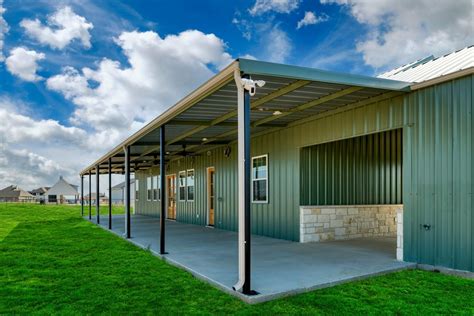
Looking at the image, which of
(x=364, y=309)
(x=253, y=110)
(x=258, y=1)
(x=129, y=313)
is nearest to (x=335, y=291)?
(x=364, y=309)

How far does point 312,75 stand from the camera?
15.6 feet

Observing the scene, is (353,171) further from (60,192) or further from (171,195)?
(60,192)

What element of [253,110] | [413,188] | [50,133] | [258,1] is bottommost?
[413,188]

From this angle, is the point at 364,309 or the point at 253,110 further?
the point at 253,110

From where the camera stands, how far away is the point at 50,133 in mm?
26484

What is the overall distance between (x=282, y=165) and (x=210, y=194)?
4.42 metres

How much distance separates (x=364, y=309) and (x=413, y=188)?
2.61m

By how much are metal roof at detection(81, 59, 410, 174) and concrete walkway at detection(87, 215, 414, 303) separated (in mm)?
2449

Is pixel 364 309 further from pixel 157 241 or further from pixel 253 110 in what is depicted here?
pixel 157 241

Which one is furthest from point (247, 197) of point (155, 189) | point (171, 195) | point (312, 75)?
point (155, 189)

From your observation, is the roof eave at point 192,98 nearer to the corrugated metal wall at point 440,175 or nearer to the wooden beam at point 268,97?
the wooden beam at point 268,97

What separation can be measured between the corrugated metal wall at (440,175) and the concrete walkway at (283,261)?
525 millimetres

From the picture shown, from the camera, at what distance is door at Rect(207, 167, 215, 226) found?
12.5 metres

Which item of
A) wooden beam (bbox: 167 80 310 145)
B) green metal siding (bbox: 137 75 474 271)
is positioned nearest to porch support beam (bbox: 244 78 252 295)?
wooden beam (bbox: 167 80 310 145)
